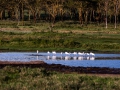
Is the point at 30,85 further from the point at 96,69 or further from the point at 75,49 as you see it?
the point at 75,49

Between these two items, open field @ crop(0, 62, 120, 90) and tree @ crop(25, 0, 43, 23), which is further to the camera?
→ tree @ crop(25, 0, 43, 23)

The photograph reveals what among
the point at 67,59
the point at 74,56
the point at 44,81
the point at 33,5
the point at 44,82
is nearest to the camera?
the point at 44,82

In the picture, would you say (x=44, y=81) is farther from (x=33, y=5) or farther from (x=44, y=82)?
(x=33, y=5)

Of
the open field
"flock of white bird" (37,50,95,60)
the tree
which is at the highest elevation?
the tree

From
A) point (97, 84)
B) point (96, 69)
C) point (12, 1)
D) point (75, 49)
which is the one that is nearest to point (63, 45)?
point (75, 49)

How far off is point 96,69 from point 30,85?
9639mm

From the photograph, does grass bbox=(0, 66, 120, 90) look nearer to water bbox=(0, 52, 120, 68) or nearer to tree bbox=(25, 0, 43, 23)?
water bbox=(0, 52, 120, 68)

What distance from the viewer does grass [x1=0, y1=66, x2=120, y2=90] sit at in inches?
650

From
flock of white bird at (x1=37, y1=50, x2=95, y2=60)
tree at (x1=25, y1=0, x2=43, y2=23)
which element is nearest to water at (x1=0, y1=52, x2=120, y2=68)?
flock of white bird at (x1=37, y1=50, x2=95, y2=60)

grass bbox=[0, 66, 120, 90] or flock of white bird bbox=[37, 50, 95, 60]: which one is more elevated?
grass bbox=[0, 66, 120, 90]

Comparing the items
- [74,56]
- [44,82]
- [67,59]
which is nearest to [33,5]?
[74,56]

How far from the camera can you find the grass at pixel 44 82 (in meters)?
16.5

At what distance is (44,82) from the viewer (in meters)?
17.5

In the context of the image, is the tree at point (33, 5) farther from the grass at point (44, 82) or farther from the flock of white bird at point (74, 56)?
the grass at point (44, 82)
